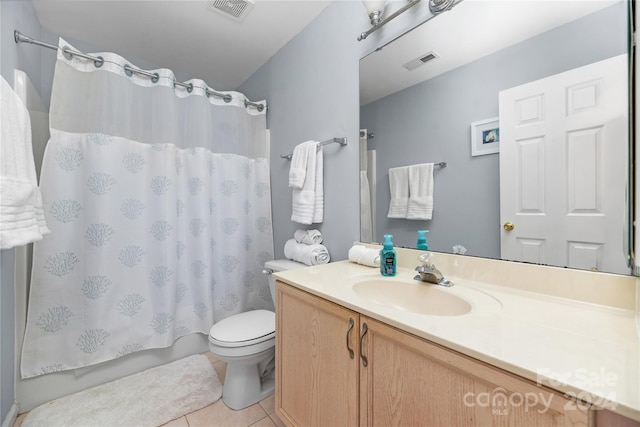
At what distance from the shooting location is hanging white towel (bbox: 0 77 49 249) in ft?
2.87

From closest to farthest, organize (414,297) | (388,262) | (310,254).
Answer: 1. (414,297)
2. (388,262)
3. (310,254)

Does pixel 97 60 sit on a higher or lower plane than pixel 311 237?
higher

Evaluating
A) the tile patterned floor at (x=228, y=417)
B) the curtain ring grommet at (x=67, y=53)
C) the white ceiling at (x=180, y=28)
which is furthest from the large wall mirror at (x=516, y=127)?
the curtain ring grommet at (x=67, y=53)

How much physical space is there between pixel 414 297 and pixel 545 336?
1.51ft

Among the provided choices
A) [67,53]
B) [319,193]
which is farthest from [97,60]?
[319,193]

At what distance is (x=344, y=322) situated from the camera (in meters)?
0.87

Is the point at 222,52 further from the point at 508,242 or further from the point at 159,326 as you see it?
the point at 508,242

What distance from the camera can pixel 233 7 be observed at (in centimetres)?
163

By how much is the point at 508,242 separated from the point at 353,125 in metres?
0.95

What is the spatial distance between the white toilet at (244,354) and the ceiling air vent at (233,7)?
75.8 inches

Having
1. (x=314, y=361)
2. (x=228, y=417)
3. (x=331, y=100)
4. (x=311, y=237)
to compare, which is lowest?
(x=228, y=417)

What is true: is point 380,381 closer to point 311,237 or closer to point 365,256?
point 365,256

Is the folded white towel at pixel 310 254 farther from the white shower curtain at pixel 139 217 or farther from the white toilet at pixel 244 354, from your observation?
the white shower curtain at pixel 139 217

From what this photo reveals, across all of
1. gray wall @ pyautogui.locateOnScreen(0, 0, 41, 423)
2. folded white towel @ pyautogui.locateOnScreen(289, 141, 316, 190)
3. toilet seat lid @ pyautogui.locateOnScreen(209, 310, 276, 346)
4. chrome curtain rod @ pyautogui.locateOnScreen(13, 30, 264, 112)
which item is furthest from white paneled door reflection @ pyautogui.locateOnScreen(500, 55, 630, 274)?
gray wall @ pyautogui.locateOnScreen(0, 0, 41, 423)
